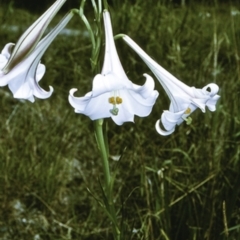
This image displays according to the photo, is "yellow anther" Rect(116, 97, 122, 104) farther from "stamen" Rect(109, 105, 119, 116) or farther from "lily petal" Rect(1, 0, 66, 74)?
"lily petal" Rect(1, 0, 66, 74)

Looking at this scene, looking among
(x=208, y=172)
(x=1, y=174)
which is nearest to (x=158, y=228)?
(x=208, y=172)

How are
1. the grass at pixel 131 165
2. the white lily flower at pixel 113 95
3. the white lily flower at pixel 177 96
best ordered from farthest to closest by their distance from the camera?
the grass at pixel 131 165
the white lily flower at pixel 177 96
the white lily flower at pixel 113 95

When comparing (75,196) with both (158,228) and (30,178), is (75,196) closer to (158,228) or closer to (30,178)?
(30,178)

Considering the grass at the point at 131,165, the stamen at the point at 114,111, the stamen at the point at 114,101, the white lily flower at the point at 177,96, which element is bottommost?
the grass at the point at 131,165

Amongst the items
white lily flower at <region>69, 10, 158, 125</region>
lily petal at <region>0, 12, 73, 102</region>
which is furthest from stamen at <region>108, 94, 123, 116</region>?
lily petal at <region>0, 12, 73, 102</region>

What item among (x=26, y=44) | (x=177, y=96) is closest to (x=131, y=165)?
(x=177, y=96)

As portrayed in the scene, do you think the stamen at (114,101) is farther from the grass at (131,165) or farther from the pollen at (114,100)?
the grass at (131,165)

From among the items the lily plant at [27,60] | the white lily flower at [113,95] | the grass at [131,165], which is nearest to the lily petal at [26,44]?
the lily plant at [27,60]

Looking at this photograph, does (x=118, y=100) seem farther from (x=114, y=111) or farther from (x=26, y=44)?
(x=26, y=44)
